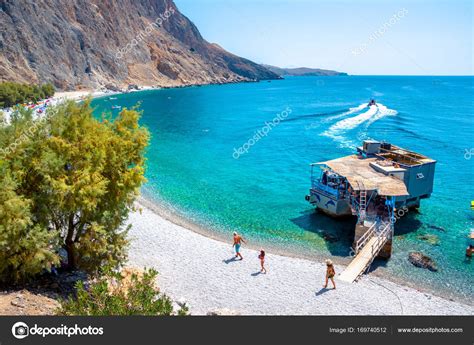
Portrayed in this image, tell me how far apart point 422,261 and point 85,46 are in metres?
139

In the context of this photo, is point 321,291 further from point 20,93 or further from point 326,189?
point 20,93

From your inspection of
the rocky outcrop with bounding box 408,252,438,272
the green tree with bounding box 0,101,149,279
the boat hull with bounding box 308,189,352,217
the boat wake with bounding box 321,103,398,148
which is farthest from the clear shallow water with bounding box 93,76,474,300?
the green tree with bounding box 0,101,149,279

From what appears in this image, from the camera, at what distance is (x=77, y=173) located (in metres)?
16.5

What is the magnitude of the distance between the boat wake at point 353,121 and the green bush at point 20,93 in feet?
192

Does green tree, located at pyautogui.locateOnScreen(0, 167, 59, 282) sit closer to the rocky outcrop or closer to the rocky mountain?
the rocky outcrop

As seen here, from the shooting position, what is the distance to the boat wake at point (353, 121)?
62.9m

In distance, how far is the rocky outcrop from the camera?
22719 millimetres

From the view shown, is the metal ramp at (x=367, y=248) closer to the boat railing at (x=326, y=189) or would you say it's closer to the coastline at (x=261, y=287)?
the coastline at (x=261, y=287)

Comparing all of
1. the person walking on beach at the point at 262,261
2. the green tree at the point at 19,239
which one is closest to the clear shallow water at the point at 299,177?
the person walking on beach at the point at 262,261

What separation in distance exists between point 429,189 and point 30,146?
28653 mm

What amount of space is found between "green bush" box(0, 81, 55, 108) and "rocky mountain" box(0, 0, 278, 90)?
32.1ft

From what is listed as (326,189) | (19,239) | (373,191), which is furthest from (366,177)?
(19,239)

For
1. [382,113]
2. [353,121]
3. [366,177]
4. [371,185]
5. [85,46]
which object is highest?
[85,46]
